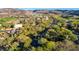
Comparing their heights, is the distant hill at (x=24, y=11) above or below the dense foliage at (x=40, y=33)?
above

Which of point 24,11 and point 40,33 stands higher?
point 24,11

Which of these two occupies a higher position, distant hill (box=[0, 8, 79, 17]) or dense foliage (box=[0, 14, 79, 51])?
distant hill (box=[0, 8, 79, 17])
